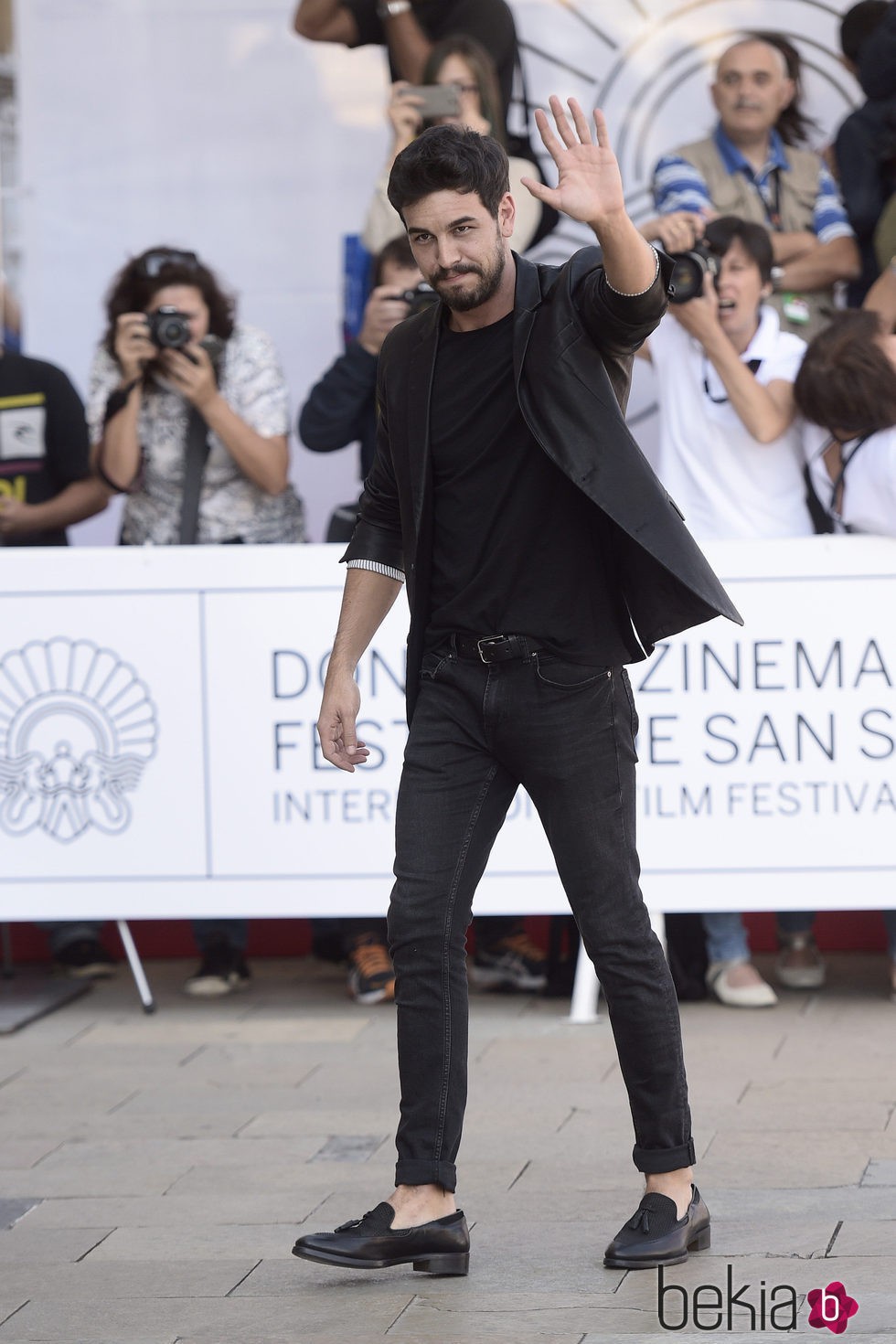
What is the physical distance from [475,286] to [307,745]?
2.55 metres

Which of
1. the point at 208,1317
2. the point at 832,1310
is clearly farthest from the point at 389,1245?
the point at 832,1310

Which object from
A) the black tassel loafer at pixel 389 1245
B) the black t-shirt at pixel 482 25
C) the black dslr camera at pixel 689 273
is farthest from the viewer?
the black t-shirt at pixel 482 25

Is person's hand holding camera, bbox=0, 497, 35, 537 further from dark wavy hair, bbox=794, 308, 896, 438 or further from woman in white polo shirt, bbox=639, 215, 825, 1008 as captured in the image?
dark wavy hair, bbox=794, 308, 896, 438

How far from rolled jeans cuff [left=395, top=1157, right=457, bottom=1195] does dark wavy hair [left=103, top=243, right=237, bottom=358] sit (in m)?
3.53

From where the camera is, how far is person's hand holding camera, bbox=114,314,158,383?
6160 millimetres

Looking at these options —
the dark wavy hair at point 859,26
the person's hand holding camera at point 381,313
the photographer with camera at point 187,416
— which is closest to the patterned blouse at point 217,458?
the photographer with camera at point 187,416

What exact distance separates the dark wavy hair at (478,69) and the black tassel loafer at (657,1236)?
13.3 ft

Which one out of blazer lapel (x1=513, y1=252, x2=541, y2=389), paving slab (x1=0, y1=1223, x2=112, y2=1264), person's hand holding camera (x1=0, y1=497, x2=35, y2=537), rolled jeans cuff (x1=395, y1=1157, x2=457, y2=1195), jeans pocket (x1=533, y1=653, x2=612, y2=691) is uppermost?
blazer lapel (x1=513, y1=252, x2=541, y2=389)

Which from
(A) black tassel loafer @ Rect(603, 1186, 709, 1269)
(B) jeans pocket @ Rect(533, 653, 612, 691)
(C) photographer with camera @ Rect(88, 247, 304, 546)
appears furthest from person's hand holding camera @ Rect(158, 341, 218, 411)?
(A) black tassel loafer @ Rect(603, 1186, 709, 1269)

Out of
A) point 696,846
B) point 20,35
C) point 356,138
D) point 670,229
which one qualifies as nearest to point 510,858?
point 696,846

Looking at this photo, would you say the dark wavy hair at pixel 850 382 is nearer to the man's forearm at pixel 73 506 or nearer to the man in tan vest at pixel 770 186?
the man in tan vest at pixel 770 186

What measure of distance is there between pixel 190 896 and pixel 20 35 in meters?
3.88

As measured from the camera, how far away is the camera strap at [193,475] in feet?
20.5

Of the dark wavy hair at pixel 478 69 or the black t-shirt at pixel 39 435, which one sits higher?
the dark wavy hair at pixel 478 69
